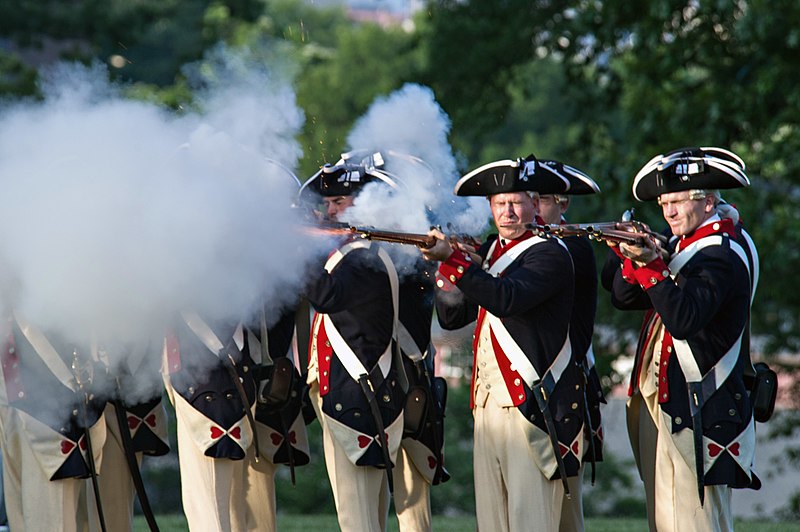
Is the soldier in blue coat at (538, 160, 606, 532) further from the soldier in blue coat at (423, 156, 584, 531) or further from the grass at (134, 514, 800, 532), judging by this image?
the grass at (134, 514, 800, 532)

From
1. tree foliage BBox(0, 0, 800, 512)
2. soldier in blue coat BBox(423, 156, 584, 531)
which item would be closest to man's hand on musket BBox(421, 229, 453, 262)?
soldier in blue coat BBox(423, 156, 584, 531)

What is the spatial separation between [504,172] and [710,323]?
122 cm

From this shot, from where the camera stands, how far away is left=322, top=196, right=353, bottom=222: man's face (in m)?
7.18

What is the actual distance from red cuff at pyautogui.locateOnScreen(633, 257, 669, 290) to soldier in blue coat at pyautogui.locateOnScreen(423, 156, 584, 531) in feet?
1.26

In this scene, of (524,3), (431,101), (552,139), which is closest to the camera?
(431,101)

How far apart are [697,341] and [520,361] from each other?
33.7 inches

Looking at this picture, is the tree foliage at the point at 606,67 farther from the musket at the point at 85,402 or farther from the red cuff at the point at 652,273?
the red cuff at the point at 652,273

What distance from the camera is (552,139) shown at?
1480 inches

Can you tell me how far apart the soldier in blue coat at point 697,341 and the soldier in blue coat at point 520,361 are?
1.36 feet

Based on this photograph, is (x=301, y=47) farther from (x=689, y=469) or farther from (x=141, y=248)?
(x=689, y=469)

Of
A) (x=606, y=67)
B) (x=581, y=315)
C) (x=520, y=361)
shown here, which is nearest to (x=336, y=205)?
(x=520, y=361)

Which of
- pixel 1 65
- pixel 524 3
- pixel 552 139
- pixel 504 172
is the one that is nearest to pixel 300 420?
pixel 504 172

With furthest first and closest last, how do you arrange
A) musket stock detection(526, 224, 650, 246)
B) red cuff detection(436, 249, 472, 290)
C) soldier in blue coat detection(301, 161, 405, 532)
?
soldier in blue coat detection(301, 161, 405, 532)
red cuff detection(436, 249, 472, 290)
musket stock detection(526, 224, 650, 246)

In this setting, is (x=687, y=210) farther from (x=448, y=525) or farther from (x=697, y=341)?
Result: (x=448, y=525)
